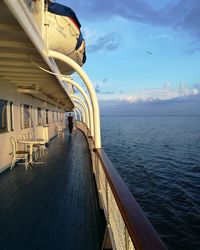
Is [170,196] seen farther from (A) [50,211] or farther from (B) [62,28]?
(A) [50,211]

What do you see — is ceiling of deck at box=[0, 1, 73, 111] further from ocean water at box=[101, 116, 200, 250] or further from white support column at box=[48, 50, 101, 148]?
ocean water at box=[101, 116, 200, 250]

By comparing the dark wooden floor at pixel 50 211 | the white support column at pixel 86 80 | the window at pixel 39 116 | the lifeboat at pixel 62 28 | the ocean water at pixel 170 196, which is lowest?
the ocean water at pixel 170 196

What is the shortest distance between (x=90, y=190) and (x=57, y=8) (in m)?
5.01

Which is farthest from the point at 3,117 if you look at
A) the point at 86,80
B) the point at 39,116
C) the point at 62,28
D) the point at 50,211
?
the point at 39,116

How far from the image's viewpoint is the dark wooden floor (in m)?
2.71

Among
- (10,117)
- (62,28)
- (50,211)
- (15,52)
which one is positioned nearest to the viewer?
(50,211)

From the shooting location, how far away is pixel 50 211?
3.52m

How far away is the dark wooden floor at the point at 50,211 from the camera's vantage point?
271 centimetres

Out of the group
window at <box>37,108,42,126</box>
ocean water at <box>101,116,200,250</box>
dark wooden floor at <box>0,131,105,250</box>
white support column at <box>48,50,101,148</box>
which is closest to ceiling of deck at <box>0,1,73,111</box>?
white support column at <box>48,50,101,148</box>

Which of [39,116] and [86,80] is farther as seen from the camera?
[39,116]

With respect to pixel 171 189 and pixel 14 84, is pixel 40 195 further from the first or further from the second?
pixel 171 189

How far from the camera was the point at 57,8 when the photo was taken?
23.7ft

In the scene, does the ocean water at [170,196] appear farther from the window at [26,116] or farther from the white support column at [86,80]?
the window at [26,116]

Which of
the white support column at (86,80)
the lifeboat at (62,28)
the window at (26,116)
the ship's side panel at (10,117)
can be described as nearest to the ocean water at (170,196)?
the white support column at (86,80)
